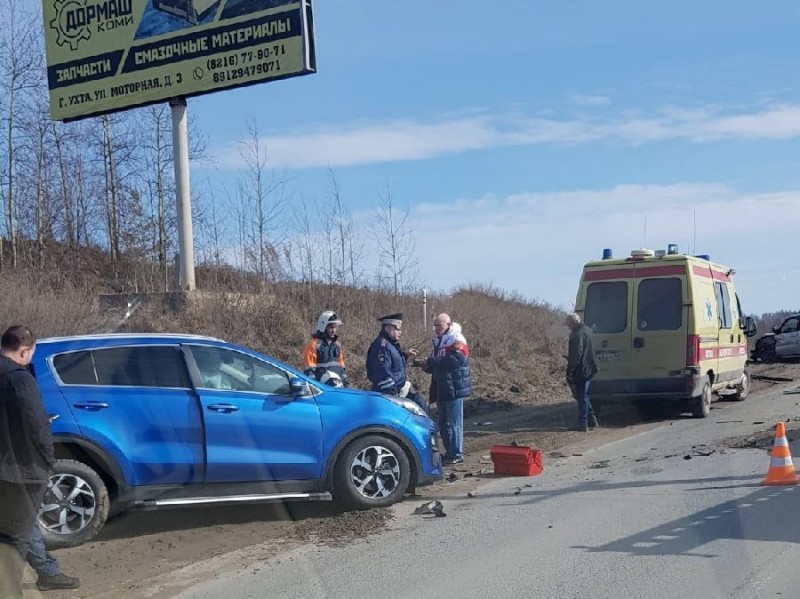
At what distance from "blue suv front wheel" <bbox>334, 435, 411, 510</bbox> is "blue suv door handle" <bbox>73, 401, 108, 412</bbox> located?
6.65ft

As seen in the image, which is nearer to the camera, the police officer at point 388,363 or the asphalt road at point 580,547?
the asphalt road at point 580,547

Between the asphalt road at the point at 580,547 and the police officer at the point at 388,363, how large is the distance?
4.89 ft

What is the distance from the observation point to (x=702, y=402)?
13.8 metres

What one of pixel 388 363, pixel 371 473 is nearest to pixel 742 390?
pixel 388 363

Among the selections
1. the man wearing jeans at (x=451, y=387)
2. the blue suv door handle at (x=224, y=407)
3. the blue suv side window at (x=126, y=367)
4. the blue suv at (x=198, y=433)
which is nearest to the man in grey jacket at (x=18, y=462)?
the blue suv at (x=198, y=433)

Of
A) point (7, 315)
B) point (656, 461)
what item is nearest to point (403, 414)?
point (656, 461)

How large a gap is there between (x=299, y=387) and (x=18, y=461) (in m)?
2.84

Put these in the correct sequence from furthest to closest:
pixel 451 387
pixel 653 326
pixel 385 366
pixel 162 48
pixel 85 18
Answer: pixel 85 18 < pixel 162 48 < pixel 653 326 < pixel 451 387 < pixel 385 366

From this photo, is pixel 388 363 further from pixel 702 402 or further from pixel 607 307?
pixel 702 402

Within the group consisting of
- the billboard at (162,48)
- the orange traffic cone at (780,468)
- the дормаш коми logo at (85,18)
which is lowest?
the orange traffic cone at (780,468)

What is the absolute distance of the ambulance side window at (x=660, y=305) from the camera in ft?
44.0

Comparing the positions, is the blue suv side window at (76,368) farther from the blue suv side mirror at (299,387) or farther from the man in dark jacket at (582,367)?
the man in dark jacket at (582,367)

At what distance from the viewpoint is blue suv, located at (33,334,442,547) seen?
6.98 meters

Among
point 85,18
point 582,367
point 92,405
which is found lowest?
point 582,367
